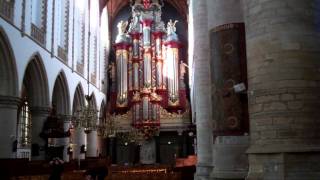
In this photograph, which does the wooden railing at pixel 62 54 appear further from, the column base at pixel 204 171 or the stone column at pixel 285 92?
the stone column at pixel 285 92

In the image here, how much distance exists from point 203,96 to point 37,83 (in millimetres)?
10098

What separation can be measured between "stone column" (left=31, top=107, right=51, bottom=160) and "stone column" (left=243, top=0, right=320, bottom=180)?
15.4 meters

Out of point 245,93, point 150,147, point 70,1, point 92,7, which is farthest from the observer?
point 150,147

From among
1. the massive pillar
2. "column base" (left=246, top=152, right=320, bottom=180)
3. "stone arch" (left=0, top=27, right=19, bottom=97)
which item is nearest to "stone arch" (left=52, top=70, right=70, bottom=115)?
"stone arch" (left=0, top=27, right=19, bottom=97)

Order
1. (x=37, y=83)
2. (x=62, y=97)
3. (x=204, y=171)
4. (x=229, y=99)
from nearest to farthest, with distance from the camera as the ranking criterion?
(x=229, y=99) < (x=204, y=171) < (x=37, y=83) < (x=62, y=97)

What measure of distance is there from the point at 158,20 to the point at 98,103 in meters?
8.82

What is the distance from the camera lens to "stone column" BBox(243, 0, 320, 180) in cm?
646

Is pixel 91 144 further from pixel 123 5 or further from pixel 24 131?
pixel 123 5

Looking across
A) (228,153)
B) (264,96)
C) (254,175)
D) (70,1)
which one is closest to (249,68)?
(264,96)

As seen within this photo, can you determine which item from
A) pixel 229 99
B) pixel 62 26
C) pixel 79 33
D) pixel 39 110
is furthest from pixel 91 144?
A: pixel 229 99

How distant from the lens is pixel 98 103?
3234 cm

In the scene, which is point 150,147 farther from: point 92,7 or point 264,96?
point 264,96

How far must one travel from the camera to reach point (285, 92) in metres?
6.68

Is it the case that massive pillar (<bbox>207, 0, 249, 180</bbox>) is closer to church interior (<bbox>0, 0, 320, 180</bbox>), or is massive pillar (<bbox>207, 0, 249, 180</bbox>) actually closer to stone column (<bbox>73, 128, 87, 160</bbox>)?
church interior (<bbox>0, 0, 320, 180</bbox>)
